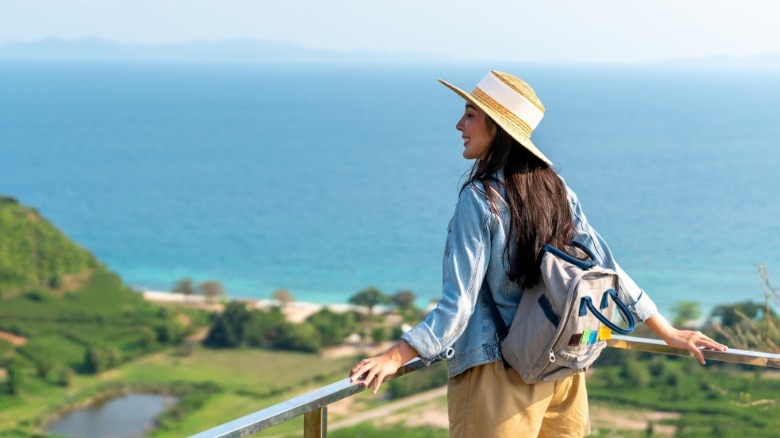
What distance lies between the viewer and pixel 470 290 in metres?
1.88

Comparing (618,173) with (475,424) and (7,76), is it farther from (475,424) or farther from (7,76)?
(7,76)

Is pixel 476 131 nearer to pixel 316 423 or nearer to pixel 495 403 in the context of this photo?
pixel 495 403

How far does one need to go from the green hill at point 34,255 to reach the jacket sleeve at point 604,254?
4216cm

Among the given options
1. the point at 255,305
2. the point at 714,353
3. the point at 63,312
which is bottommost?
the point at 714,353

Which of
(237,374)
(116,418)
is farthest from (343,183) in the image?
(116,418)

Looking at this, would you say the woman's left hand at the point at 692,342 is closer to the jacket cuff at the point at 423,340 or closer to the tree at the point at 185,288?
the jacket cuff at the point at 423,340

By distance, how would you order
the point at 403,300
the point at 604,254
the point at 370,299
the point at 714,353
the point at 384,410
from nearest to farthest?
the point at 604,254
the point at 714,353
the point at 384,410
the point at 370,299
the point at 403,300

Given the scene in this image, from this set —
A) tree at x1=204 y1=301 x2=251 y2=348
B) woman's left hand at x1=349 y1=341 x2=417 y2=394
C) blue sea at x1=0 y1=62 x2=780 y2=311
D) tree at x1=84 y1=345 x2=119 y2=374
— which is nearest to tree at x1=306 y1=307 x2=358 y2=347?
tree at x1=204 y1=301 x2=251 y2=348

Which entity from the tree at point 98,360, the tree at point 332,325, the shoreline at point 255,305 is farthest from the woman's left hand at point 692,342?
the shoreline at point 255,305

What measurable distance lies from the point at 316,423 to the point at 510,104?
2.39ft

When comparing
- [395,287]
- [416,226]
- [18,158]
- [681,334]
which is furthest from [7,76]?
[681,334]

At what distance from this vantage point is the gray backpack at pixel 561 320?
5.98ft

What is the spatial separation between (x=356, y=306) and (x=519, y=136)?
126 ft

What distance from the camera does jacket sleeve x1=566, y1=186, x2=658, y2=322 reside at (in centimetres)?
203
